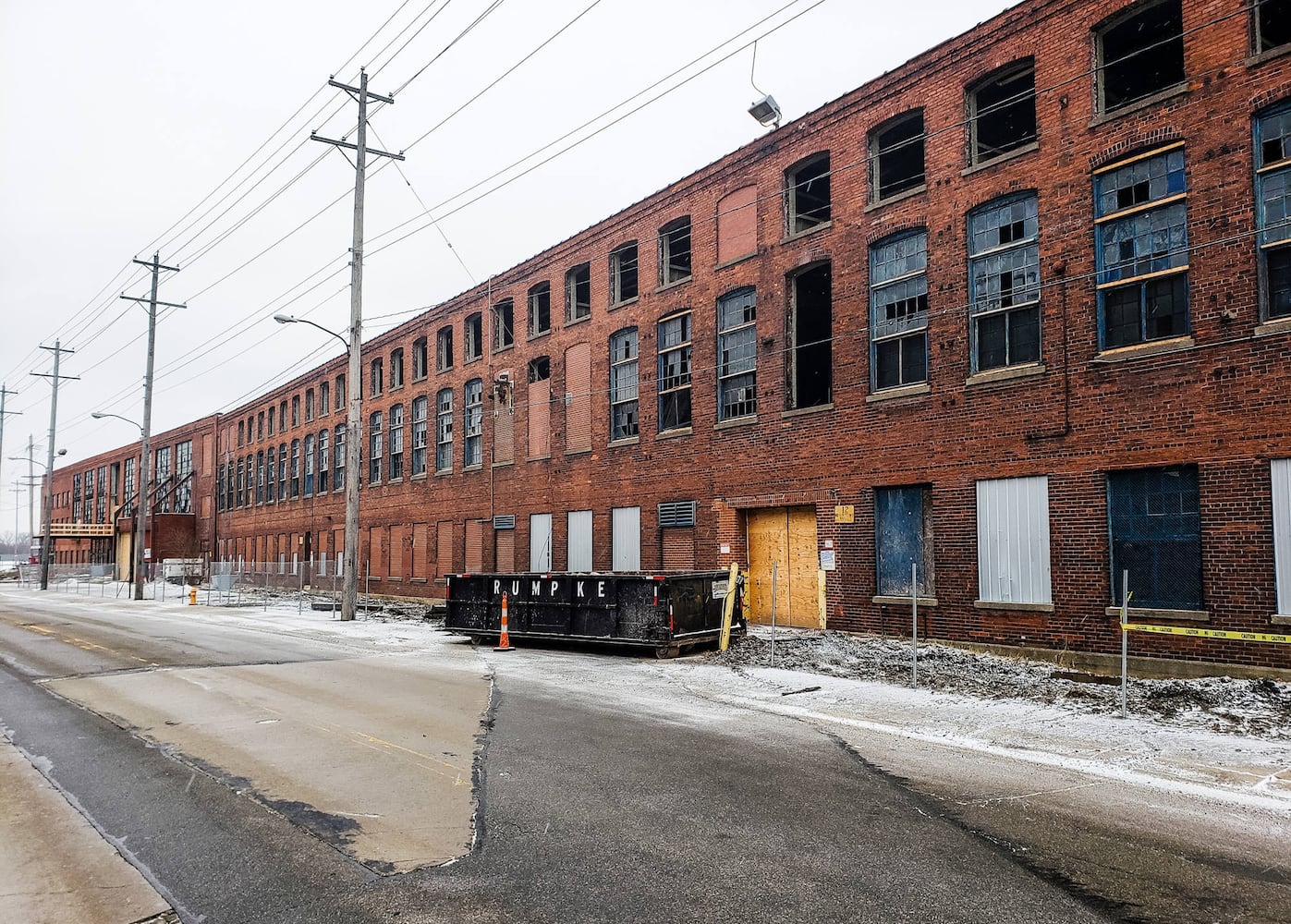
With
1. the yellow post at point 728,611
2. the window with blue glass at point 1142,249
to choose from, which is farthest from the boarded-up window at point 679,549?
the window with blue glass at point 1142,249

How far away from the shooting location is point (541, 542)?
2855 cm

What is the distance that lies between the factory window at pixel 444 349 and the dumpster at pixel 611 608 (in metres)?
17.3

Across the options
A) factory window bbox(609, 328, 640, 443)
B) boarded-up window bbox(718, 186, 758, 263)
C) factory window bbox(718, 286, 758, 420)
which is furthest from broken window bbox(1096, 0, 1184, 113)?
factory window bbox(609, 328, 640, 443)

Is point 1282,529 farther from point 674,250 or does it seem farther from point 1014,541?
point 674,250

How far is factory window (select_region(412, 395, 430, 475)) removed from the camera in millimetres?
36156

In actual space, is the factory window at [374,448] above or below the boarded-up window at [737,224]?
below

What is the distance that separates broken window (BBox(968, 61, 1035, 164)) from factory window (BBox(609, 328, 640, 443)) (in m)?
10.6

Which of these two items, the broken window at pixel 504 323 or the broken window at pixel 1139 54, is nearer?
the broken window at pixel 1139 54

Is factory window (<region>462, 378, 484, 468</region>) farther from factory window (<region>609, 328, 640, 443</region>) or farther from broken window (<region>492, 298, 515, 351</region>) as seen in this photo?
factory window (<region>609, 328, 640, 443</region>)

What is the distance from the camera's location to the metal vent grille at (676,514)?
2275 centimetres

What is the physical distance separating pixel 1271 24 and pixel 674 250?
1438cm

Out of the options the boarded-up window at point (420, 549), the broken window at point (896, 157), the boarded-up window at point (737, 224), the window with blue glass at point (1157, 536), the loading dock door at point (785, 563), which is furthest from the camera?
the boarded-up window at point (420, 549)

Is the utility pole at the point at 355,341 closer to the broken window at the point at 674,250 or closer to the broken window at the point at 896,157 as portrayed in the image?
the broken window at the point at 674,250

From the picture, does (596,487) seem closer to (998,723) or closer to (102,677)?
(102,677)
